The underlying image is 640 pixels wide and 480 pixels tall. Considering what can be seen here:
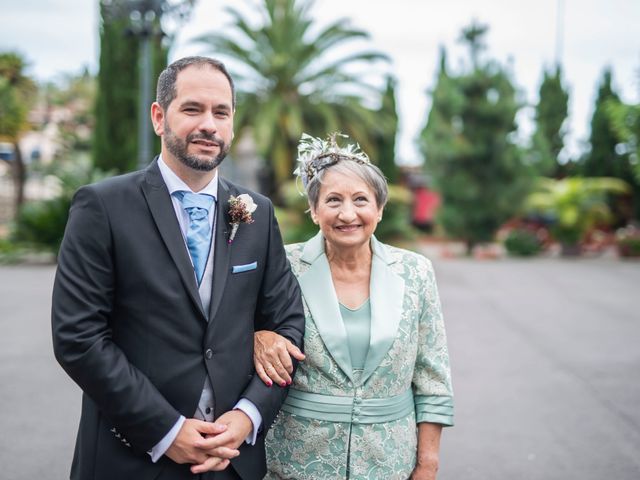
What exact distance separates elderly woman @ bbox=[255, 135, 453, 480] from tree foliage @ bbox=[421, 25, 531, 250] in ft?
58.7

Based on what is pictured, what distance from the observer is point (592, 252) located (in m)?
21.2

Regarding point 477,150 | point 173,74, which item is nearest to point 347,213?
point 173,74

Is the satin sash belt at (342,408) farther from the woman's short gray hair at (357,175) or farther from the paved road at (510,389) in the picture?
the paved road at (510,389)

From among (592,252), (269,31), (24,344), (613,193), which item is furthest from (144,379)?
(613,193)

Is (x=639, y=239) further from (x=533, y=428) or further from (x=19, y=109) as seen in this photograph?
(x=19, y=109)

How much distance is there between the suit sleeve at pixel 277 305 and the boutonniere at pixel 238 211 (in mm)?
151

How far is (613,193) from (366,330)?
27136 mm

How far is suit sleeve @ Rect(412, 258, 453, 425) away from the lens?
8.07 feet

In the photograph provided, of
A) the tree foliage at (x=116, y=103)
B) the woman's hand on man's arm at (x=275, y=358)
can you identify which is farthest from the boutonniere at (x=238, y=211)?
the tree foliage at (x=116, y=103)

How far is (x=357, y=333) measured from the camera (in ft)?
7.93

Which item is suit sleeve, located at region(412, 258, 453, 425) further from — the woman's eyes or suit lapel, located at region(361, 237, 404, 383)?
the woman's eyes

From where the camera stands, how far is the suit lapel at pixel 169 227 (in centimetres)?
196

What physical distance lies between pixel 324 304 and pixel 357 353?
230mm

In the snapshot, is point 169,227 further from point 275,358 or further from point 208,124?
point 275,358
